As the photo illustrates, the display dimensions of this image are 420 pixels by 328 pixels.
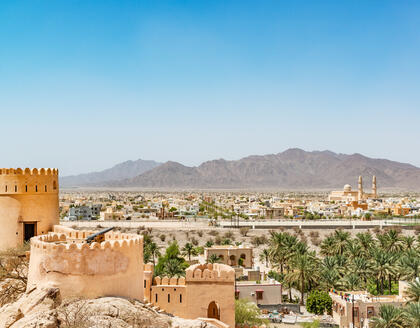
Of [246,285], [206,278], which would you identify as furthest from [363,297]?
[206,278]

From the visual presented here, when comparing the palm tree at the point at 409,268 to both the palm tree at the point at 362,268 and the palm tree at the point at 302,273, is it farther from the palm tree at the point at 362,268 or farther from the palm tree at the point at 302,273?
the palm tree at the point at 302,273

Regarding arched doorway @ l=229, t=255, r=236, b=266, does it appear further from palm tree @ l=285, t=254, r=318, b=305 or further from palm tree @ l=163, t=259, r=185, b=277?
palm tree @ l=285, t=254, r=318, b=305

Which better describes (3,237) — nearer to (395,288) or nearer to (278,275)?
(278,275)

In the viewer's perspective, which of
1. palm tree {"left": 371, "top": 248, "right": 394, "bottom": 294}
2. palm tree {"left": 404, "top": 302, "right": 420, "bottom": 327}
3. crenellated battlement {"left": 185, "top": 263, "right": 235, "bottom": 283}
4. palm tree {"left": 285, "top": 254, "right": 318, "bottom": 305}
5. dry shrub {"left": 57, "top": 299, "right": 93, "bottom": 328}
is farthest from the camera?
palm tree {"left": 285, "top": 254, "right": 318, "bottom": 305}

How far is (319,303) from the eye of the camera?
1099 inches

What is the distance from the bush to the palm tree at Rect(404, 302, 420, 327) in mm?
6602

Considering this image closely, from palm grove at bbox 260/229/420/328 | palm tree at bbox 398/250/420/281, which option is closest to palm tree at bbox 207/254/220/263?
palm grove at bbox 260/229/420/328

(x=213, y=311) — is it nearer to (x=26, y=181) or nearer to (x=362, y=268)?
(x=26, y=181)

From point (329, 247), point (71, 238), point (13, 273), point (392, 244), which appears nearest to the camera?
point (13, 273)

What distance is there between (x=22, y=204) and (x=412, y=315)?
16.1 metres

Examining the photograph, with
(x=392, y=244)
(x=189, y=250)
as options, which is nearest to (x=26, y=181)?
(x=189, y=250)

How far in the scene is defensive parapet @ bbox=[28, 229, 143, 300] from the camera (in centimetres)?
1254

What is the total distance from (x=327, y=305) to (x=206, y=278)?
12.6 meters

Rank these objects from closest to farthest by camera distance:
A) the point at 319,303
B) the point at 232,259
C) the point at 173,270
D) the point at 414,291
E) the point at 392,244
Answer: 1. the point at 414,291
2. the point at 319,303
3. the point at 173,270
4. the point at 392,244
5. the point at 232,259
